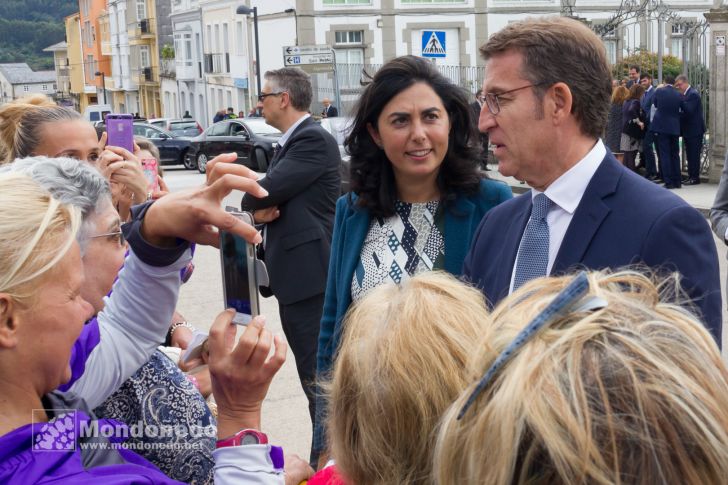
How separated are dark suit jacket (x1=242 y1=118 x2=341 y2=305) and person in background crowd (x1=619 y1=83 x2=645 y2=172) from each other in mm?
11999

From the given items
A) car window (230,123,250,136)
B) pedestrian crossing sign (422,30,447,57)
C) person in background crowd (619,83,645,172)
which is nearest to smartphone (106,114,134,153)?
pedestrian crossing sign (422,30,447,57)

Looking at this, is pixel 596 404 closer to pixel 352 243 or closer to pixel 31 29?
pixel 352 243

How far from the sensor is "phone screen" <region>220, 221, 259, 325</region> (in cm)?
189

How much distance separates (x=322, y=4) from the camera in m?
37.2

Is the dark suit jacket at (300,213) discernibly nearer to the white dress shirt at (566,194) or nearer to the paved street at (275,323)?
the paved street at (275,323)

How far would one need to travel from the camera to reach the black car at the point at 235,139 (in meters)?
24.7

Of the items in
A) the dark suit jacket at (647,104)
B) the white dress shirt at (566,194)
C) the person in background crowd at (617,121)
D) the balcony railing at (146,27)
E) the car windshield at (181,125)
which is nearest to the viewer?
the white dress shirt at (566,194)

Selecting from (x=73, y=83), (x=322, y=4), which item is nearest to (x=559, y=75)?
(x=322, y=4)

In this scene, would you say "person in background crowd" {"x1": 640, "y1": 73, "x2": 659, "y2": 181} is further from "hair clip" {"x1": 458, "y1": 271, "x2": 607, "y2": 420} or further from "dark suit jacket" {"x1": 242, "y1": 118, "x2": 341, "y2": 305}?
"hair clip" {"x1": 458, "y1": 271, "x2": 607, "y2": 420}

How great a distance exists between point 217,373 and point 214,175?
43cm

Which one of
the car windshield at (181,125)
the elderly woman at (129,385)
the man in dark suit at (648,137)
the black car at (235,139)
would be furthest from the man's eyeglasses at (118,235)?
the car windshield at (181,125)

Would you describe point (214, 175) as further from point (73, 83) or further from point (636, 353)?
point (73, 83)

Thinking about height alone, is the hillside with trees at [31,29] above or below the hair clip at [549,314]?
above

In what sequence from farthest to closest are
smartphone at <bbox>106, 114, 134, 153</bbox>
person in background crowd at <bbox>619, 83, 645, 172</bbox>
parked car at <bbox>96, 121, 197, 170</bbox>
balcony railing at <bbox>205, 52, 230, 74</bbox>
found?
balcony railing at <bbox>205, 52, 230, 74</bbox>, parked car at <bbox>96, 121, 197, 170</bbox>, person in background crowd at <bbox>619, 83, 645, 172</bbox>, smartphone at <bbox>106, 114, 134, 153</bbox>
